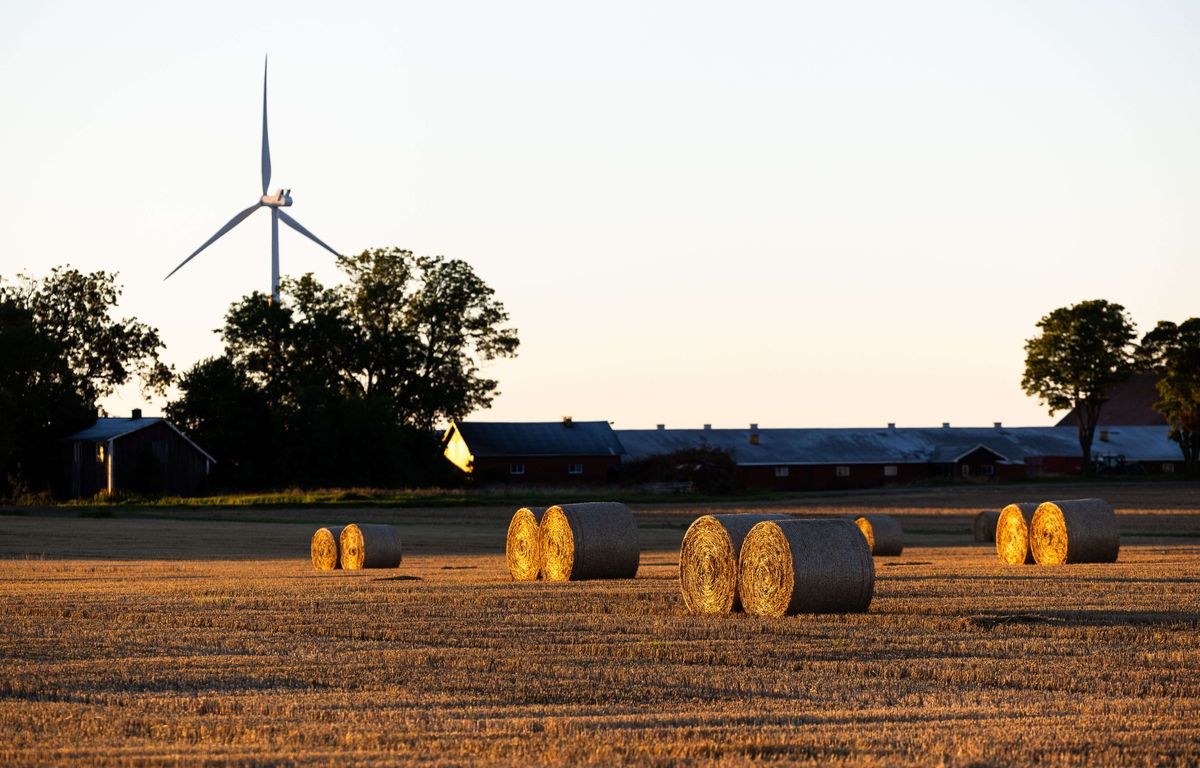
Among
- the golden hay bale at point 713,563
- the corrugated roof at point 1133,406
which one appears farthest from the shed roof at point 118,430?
the corrugated roof at point 1133,406

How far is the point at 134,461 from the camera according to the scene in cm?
8112

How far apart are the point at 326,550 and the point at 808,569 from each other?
53.4 feet

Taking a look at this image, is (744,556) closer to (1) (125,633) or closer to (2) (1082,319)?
(1) (125,633)

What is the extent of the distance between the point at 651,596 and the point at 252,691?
31.3 feet

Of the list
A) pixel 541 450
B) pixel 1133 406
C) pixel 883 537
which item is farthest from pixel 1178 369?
pixel 883 537

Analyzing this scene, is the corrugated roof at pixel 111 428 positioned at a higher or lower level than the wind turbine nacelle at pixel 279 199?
lower

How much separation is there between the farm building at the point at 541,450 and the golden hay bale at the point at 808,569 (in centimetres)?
7995

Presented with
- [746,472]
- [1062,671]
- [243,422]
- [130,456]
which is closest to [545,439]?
[746,472]

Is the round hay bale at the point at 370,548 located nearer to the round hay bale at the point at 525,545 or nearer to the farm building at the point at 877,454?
the round hay bale at the point at 525,545

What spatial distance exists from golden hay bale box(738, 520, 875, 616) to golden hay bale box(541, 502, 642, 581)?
22.2 ft

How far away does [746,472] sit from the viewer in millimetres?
103125

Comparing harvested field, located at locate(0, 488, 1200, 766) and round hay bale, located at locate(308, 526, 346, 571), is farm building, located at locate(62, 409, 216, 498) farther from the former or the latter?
harvested field, located at locate(0, 488, 1200, 766)

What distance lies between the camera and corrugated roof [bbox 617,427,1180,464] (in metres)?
105

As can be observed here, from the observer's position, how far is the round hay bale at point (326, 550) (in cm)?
3272
